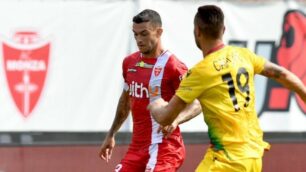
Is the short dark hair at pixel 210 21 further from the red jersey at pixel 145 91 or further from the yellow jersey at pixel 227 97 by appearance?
the red jersey at pixel 145 91

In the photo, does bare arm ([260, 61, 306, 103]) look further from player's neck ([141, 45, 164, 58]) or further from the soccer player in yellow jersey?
player's neck ([141, 45, 164, 58])

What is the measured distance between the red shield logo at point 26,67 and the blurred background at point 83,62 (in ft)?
0.04

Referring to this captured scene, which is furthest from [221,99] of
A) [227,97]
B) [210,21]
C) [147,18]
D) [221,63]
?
[147,18]

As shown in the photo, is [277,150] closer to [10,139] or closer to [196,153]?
[196,153]

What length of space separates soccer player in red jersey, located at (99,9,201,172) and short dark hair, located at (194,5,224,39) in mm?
1381

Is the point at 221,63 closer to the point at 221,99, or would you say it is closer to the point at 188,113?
the point at 221,99

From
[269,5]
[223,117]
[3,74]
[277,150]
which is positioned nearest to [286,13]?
[269,5]

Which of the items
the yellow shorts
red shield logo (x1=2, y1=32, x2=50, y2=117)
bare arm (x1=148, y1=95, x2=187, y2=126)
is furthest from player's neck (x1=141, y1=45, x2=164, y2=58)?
red shield logo (x1=2, y1=32, x2=50, y2=117)

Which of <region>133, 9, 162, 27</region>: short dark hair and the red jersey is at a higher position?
<region>133, 9, 162, 27</region>: short dark hair

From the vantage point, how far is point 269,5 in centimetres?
1085

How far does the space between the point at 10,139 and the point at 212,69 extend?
468cm

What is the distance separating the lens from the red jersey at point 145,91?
725cm

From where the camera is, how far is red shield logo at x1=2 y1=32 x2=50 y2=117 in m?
9.91

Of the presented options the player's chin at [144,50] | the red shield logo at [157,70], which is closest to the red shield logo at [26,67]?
the player's chin at [144,50]
